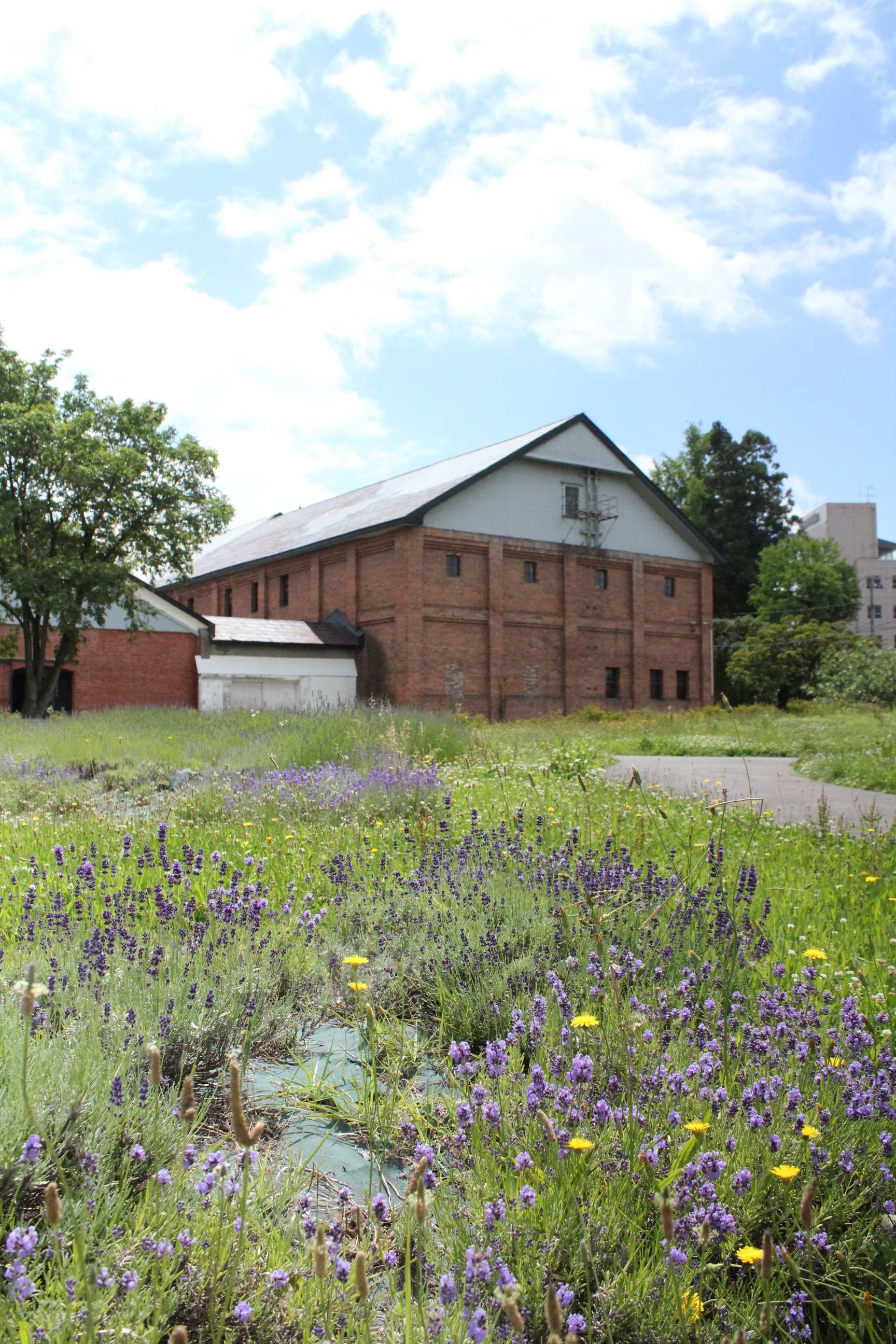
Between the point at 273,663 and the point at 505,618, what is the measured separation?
8557 mm

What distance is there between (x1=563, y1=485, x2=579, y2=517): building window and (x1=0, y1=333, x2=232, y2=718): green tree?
43.5 feet

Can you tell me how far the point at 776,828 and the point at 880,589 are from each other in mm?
89776

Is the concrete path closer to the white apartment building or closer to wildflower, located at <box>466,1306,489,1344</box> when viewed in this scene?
wildflower, located at <box>466,1306,489,1344</box>

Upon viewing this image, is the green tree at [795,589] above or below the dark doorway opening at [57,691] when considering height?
above

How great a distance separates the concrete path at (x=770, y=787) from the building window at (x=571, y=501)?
67.1ft

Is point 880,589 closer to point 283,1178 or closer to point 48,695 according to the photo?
point 48,695

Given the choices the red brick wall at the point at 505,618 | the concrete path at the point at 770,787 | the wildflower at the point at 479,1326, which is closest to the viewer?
the wildflower at the point at 479,1326

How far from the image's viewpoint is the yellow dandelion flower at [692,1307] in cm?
193

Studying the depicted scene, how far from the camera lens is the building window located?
36.0 m

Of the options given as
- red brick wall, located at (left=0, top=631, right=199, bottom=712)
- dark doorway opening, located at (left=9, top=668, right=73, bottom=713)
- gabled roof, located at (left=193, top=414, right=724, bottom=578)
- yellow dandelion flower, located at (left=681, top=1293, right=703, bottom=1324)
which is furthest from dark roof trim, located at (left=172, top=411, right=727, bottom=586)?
yellow dandelion flower, located at (left=681, top=1293, right=703, bottom=1324)

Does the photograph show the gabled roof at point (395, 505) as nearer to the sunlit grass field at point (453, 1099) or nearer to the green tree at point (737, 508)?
the green tree at point (737, 508)

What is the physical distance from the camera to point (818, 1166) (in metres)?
2.26

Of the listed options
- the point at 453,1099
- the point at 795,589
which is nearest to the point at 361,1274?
the point at 453,1099

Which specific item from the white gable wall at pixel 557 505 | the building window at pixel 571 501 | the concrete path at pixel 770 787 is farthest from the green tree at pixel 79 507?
the concrete path at pixel 770 787
